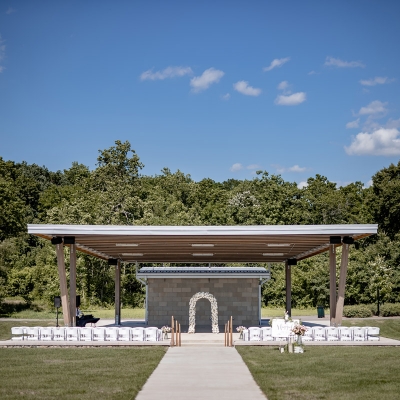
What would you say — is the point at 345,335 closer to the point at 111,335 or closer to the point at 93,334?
the point at 111,335

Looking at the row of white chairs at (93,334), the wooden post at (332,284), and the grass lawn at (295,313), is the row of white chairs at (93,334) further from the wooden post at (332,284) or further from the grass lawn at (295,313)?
the grass lawn at (295,313)

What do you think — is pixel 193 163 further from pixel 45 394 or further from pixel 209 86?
pixel 45 394

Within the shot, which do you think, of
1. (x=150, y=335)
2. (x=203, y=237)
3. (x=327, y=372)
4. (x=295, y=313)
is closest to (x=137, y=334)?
(x=150, y=335)

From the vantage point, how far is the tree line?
4475 centimetres

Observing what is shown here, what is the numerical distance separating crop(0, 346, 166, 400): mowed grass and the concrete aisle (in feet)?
0.96

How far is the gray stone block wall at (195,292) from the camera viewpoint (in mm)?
31969

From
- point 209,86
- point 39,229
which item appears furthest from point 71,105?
point 39,229

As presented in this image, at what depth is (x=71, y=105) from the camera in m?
61.1

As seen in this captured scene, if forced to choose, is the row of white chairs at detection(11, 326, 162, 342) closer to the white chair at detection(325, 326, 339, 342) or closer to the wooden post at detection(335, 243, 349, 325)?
the white chair at detection(325, 326, 339, 342)

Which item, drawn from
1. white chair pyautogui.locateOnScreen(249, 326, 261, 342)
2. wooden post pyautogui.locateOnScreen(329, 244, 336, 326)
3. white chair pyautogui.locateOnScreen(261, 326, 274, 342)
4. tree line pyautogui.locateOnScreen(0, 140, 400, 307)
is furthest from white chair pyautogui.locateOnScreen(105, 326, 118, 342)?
tree line pyautogui.locateOnScreen(0, 140, 400, 307)

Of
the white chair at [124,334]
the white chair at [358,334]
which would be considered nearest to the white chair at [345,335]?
the white chair at [358,334]

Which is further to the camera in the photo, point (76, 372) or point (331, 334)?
point (331, 334)

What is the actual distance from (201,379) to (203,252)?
17.0 m

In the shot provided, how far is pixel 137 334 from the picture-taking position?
21.2 metres
